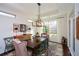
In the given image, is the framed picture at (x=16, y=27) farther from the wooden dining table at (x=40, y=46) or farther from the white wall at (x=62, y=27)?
the white wall at (x=62, y=27)

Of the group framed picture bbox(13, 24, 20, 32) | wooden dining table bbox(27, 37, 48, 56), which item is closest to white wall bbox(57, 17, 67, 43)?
wooden dining table bbox(27, 37, 48, 56)

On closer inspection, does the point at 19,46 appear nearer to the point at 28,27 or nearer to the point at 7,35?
the point at 7,35

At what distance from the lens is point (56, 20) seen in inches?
77.8

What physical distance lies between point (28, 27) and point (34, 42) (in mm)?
514

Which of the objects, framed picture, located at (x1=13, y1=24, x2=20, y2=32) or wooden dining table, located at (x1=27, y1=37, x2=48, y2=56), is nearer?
framed picture, located at (x1=13, y1=24, x2=20, y2=32)

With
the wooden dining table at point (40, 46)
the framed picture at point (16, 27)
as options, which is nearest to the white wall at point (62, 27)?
the wooden dining table at point (40, 46)

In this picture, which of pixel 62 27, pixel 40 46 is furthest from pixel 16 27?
pixel 62 27

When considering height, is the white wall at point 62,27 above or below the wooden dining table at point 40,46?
above

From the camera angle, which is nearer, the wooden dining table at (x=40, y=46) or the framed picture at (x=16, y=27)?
A: the framed picture at (x=16, y=27)

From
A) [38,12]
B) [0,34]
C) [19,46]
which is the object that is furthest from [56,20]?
[0,34]

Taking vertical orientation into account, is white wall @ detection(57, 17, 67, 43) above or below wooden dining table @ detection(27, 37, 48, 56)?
above

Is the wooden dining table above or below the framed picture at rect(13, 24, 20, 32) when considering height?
below

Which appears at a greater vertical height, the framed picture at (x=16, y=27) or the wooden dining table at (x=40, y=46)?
the framed picture at (x=16, y=27)

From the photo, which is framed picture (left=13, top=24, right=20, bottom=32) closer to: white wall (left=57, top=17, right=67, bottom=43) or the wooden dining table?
the wooden dining table
